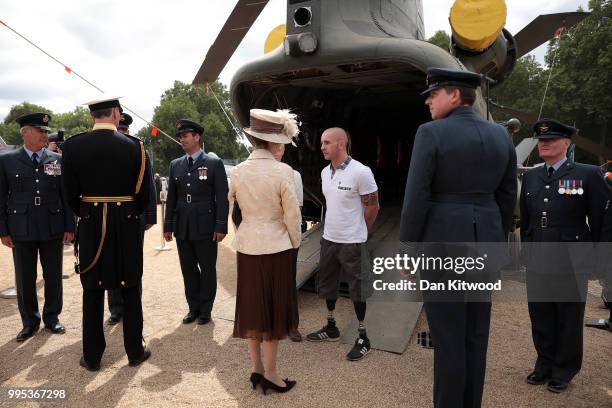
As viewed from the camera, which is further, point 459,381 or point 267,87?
point 267,87

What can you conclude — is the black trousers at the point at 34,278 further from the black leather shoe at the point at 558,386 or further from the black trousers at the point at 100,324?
the black leather shoe at the point at 558,386

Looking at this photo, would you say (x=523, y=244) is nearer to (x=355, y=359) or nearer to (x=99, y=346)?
(x=355, y=359)

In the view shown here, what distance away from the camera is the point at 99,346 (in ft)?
10.3

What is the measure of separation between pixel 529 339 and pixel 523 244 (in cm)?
121

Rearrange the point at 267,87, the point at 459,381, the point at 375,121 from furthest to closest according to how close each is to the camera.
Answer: the point at 375,121 < the point at 267,87 < the point at 459,381

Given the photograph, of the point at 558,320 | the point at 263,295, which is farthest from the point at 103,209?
the point at 558,320

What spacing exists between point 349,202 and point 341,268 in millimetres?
582

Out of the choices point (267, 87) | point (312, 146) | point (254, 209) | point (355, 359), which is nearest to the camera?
point (254, 209)

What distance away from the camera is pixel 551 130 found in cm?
294

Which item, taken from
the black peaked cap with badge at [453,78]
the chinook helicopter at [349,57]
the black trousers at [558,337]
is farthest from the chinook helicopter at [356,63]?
the black peaked cap with badge at [453,78]

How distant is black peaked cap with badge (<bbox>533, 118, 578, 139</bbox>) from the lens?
2.90 meters

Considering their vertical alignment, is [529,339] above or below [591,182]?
below

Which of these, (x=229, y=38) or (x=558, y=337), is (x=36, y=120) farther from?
(x=558, y=337)

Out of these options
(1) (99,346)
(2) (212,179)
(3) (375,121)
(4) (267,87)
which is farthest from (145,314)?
(3) (375,121)
